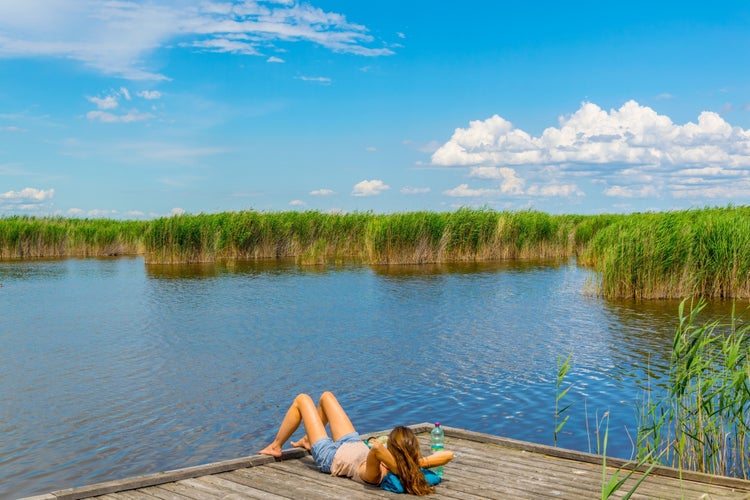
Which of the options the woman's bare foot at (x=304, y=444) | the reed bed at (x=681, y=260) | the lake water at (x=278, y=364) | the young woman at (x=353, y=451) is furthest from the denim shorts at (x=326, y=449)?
the reed bed at (x=681, y=260)

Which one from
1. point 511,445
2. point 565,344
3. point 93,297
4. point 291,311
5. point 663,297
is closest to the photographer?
point 511,445

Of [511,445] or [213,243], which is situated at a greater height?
[213,243]

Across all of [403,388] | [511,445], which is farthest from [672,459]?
[403,388]

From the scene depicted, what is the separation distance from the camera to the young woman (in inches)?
233

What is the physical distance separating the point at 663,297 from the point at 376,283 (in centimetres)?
1008

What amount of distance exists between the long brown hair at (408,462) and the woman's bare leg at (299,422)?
3.70 ft

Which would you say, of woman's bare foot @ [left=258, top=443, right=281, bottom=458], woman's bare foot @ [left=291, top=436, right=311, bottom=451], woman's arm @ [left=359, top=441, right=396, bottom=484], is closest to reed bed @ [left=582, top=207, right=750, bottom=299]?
woman's bare foot @ [left=291, top=436, right=311, bottom=451]

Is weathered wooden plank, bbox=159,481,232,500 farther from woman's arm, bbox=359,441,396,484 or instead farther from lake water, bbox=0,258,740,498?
lake water, bbox=0,258,740,498

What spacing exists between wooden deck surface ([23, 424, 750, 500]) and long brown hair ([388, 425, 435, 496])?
0.44 feet

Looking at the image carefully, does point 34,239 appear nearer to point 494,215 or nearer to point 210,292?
point 210,292

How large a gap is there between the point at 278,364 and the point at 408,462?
7.17 m

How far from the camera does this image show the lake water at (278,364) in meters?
8.73

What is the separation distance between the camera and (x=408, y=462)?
19.4 feet

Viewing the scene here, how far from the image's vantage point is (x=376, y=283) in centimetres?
2555
